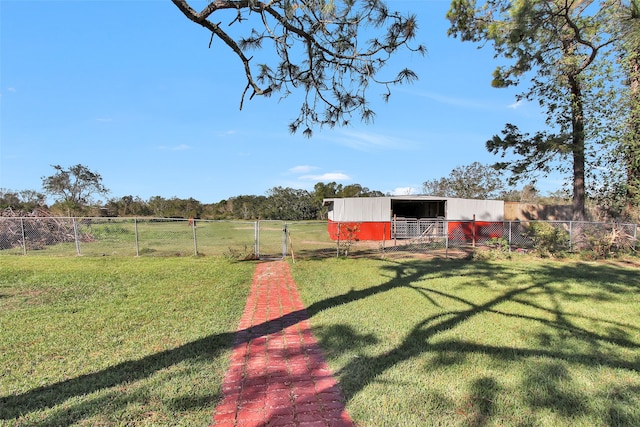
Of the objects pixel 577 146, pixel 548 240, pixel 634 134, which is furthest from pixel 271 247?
pixel 634 134

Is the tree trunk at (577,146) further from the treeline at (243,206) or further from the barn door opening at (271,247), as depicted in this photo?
the treeline at (243,206)

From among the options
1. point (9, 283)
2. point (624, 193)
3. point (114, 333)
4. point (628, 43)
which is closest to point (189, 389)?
point (114, 333)

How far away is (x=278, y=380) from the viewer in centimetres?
290

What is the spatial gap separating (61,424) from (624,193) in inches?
736

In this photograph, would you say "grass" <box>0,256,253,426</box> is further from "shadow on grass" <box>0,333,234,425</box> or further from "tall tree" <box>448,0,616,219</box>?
"tall tree" <box>448,0,616,219</box>

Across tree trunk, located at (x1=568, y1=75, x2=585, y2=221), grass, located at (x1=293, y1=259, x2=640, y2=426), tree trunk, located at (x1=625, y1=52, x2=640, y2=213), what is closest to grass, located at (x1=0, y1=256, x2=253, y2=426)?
grass, located at (x1=293, y1=259, x2=640, y2=426)

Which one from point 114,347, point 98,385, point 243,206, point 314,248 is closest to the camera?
point 98,385

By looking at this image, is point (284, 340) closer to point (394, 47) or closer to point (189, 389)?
point (189, 389)

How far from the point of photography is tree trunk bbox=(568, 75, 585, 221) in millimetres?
13164

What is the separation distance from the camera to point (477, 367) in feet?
9.98

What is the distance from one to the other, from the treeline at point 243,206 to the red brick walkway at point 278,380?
3031cm

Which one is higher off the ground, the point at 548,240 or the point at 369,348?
the point at 548,240

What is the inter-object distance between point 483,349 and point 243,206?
46.4m

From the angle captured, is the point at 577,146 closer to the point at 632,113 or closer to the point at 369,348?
the point at 632,113
